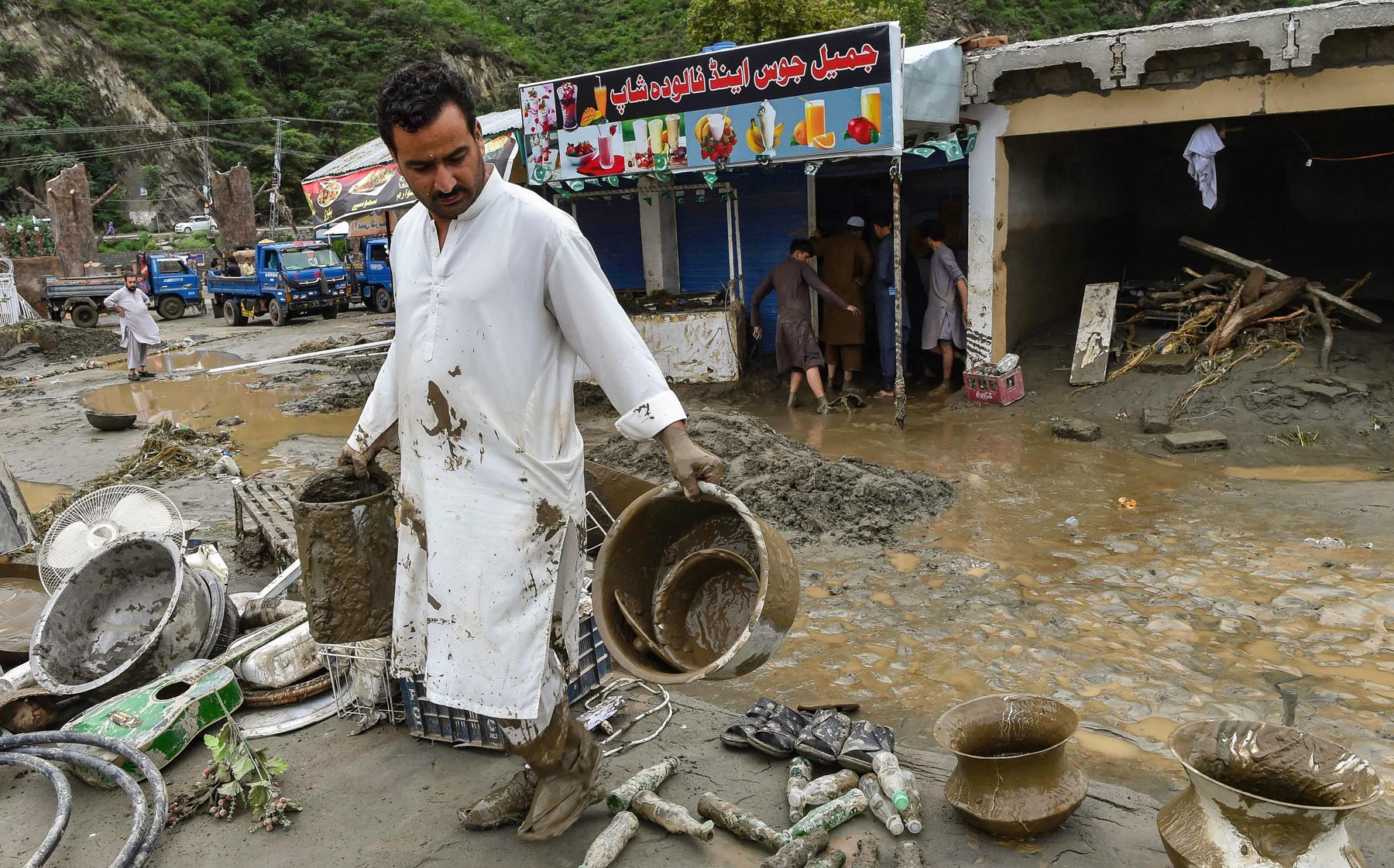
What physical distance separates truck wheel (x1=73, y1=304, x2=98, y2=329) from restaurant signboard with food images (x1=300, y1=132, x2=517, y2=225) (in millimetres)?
14610

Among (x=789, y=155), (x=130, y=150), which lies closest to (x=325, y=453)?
(x=789, y=155)

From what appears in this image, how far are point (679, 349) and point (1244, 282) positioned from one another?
5728 millimetres

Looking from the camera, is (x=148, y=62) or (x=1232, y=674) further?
(x=148, y=62)

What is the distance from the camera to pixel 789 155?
926cm

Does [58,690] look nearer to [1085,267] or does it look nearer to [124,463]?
[124,463]

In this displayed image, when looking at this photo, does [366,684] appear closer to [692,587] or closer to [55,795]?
[55,795]

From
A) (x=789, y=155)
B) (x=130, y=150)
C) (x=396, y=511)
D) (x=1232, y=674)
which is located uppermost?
(x=130, y=150)

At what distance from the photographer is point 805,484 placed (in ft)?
21.1

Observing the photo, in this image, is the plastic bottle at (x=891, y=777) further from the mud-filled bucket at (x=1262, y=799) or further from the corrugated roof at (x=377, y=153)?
the corrugated roof at (x=377, y=153)

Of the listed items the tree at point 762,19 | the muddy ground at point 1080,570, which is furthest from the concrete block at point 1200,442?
the tree at point 762,19

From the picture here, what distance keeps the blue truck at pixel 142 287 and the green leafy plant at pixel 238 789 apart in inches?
942

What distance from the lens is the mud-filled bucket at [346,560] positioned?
2.94m

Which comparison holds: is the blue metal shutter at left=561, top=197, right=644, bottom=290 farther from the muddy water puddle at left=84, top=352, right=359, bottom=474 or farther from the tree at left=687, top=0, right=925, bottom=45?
the tree at left=687, top=0, right=925, bottom=45

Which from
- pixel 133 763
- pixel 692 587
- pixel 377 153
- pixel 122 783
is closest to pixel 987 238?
pixel 692 587
